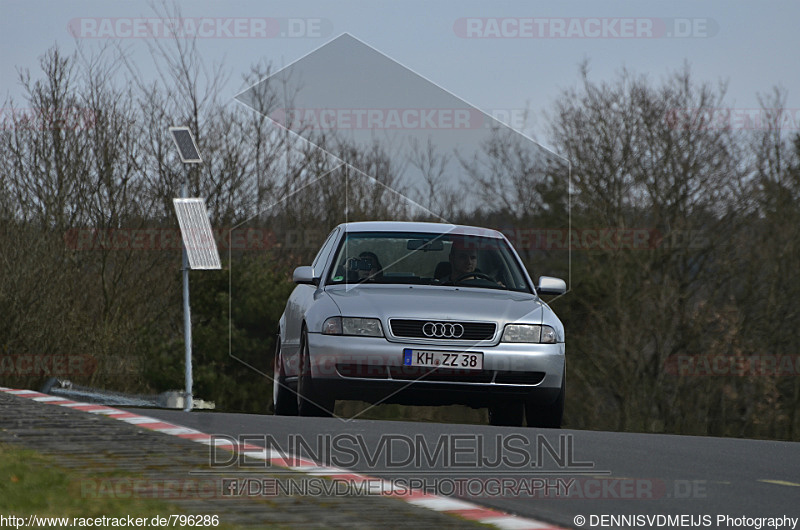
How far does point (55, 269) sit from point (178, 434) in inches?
1053

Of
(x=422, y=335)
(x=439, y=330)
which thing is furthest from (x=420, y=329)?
(x=439, y=330)

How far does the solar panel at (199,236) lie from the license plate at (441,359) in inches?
942

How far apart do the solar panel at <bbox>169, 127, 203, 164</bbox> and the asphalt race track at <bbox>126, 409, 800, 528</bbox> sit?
49.3ft

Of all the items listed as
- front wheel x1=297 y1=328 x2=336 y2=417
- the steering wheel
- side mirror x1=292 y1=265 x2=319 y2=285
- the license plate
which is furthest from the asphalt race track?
the steering wheel

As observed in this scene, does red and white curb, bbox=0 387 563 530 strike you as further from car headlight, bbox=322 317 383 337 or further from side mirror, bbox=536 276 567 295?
side mirror, bbox=536 276 567 295

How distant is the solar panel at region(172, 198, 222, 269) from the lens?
33.9 m

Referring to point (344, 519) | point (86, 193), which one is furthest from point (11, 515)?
point (86, 193)

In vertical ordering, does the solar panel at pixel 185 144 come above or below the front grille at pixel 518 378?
above

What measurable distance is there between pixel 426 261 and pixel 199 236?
27749 millimetres

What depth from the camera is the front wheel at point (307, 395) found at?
9.70 metres

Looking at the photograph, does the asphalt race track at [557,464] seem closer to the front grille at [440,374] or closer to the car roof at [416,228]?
the front grille at [440,374]

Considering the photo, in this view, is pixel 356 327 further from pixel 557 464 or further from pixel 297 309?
pixel 557 464

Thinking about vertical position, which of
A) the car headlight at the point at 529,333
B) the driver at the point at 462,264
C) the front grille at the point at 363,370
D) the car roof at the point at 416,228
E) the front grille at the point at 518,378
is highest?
the car roof at the point at 416,228

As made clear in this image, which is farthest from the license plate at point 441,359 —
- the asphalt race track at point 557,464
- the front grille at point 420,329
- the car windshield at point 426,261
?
the car windshield at point 426,261
